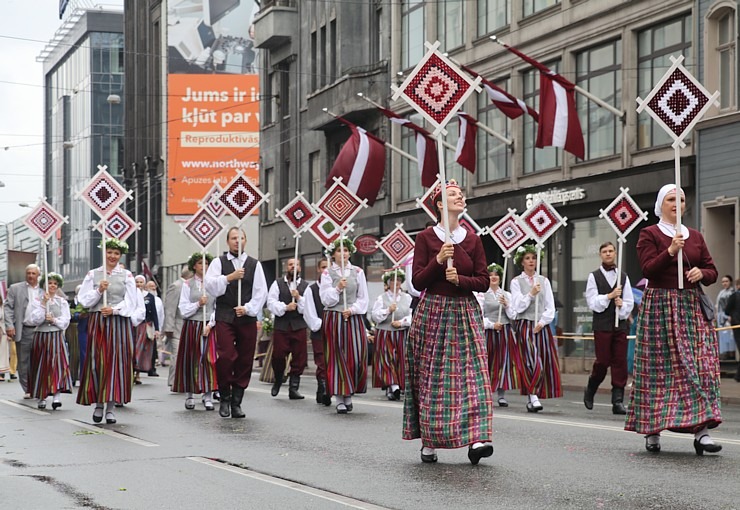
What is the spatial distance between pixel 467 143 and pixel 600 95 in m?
4.03

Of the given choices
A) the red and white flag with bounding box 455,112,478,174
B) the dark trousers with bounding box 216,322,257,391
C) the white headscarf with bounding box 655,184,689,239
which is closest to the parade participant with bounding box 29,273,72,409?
the dark trousers with bounding box 216,322,257,391

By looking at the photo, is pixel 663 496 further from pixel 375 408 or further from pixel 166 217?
pixel 166 217

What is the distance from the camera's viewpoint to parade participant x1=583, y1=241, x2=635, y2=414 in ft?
52.2

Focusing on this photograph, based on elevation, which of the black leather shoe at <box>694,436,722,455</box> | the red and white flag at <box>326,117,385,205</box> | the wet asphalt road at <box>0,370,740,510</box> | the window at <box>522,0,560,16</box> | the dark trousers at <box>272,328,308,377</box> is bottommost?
the wet asphalt road at <box>0,370,740,510</box>

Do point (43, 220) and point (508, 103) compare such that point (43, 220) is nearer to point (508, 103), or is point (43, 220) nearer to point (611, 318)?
point (611, 318)

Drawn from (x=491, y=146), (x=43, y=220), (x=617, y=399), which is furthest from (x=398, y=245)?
(x=491, y=146)

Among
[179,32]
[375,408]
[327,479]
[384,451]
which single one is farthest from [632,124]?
[179,32]

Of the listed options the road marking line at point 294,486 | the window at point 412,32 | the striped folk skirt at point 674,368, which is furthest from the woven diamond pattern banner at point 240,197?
the window at point 412,32

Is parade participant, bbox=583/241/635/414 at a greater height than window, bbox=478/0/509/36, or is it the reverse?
window, bbox=478/0/509/36

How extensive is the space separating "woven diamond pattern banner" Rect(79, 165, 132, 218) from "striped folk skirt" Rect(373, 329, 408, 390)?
4.87 m

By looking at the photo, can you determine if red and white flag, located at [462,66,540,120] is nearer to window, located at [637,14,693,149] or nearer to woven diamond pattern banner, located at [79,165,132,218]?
window, located at [637,14,693,149]

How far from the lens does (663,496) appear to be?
7.97 metres

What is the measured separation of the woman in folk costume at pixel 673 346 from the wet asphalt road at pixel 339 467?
0.26m

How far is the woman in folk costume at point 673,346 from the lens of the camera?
1022 cm
